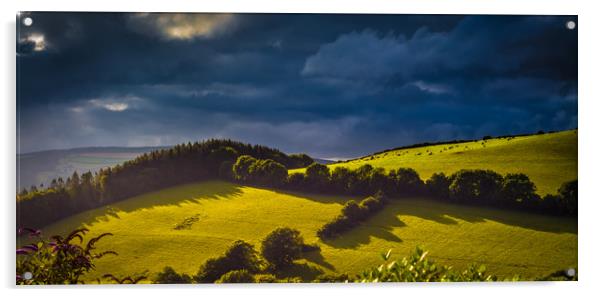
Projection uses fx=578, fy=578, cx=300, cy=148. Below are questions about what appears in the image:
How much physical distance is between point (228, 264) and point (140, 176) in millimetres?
1171

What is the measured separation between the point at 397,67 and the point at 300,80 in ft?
3.05

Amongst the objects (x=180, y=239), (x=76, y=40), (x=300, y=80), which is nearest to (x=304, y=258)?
(x=180, y=239)

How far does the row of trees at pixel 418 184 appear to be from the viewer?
5.40m

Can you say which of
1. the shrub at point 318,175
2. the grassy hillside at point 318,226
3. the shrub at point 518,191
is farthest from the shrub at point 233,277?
the shrub at point 518,191

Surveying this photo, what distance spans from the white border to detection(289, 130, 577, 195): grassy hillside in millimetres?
181

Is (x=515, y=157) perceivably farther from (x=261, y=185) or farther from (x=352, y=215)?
(x=261, y=185)

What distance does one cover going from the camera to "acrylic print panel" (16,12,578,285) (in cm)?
527

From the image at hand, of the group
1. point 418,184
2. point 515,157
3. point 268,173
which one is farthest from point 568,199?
point 268,173

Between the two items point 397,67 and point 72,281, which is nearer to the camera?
point 72,281

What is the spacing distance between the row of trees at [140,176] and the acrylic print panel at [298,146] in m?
0.01

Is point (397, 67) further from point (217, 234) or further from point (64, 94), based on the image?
point (64, 94)

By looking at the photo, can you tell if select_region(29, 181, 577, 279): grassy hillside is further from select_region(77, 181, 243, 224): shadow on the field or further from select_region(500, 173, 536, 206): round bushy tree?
select_region(500, 173, 536, 206): round bushy tree

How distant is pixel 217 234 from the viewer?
5.34 metres

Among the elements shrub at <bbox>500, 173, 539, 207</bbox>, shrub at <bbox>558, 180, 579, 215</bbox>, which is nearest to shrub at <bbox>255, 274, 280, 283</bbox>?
shrub at <bbox>500, 173, 539, 207</bbox>
